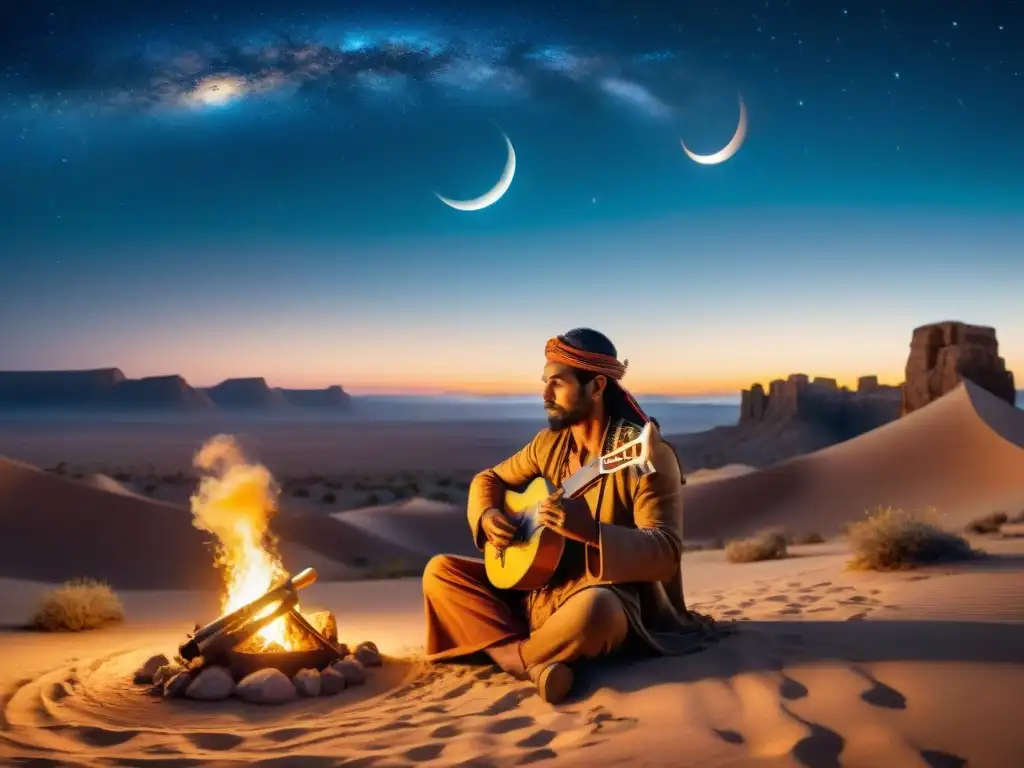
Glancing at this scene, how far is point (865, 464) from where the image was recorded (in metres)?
31.2

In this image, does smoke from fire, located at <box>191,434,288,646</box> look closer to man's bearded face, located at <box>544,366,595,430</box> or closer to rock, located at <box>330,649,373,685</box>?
rock, located at <box>330,649,373,685</box>

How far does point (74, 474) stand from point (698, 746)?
41.5m

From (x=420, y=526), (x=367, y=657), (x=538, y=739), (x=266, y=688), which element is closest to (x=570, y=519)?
(x=538, y=739)

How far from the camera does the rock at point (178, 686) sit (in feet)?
20.4

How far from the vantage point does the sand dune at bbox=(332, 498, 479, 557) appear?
1026 inches

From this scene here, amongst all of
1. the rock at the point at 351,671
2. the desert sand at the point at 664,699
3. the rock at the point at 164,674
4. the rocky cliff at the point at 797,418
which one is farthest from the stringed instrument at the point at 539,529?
the rocky cliff at the point at 797,418

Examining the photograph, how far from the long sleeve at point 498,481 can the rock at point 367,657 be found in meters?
1.22

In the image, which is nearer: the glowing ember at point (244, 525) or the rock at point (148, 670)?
the rock at point (148, 670)

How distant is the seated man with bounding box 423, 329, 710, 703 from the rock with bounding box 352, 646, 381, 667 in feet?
1.75

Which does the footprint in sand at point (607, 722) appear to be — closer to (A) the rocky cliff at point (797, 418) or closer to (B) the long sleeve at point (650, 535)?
(B) the long sleeve at point (650, 535)

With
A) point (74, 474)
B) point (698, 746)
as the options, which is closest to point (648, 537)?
point (698, 746)

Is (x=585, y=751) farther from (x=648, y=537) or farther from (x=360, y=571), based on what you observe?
(x=360, y=571)

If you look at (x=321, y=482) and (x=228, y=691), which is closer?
(x=228, y=691)

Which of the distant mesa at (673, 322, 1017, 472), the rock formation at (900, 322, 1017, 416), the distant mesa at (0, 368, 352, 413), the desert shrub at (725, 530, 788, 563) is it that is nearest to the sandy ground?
the desert shrub at (725, 530, 788, 563)
